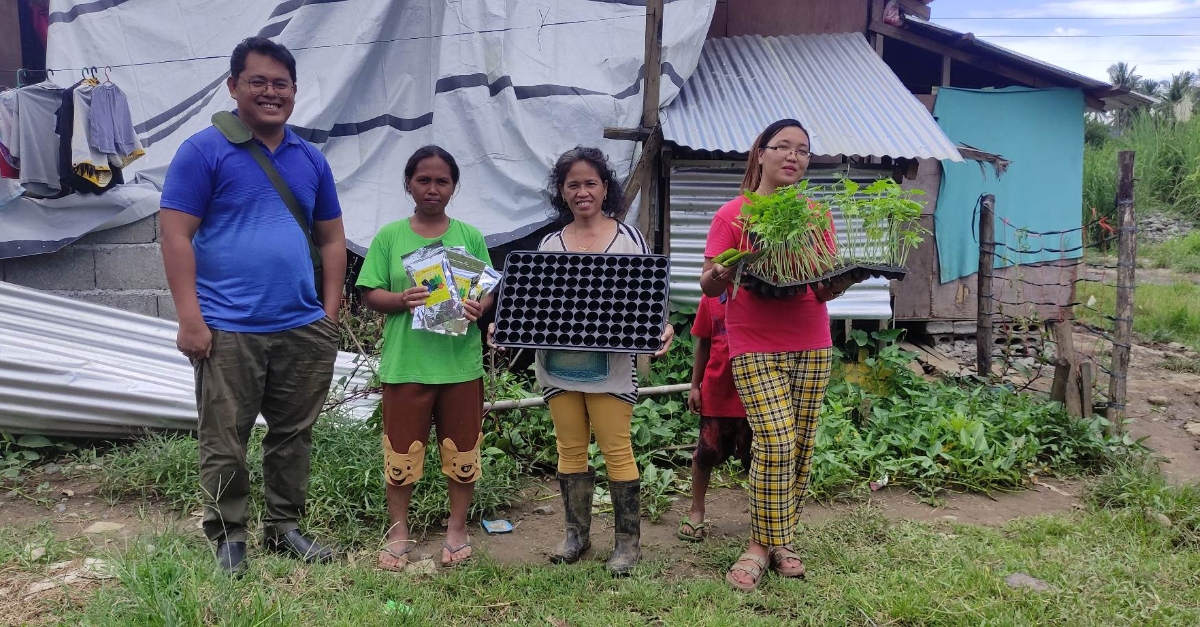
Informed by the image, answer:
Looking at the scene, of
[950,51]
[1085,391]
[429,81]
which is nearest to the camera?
[1085,391]

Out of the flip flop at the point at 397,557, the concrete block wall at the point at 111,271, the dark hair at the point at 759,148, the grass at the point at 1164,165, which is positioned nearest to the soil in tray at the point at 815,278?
the dark hair at the point at 759,148

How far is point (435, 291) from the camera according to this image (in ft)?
9.96

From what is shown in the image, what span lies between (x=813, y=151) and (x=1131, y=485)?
289 cm

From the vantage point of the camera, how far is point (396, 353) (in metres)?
3.18

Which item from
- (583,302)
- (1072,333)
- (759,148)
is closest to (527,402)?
(583,302)

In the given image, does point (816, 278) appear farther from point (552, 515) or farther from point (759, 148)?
point (552, 515)

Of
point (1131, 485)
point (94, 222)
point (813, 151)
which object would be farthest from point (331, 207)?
point (1131, 485)

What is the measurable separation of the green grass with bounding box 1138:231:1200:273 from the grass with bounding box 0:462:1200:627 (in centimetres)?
1251

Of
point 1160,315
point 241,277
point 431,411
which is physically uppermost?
point 241,277

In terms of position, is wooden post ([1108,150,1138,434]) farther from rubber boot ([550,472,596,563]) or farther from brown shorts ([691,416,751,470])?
rubber boot ([550,472,596,563])

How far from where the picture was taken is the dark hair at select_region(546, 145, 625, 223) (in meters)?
3.18

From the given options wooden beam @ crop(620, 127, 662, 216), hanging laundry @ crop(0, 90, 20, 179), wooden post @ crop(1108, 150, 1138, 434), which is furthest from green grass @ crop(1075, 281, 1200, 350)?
hanging laundry @ crop(0, 90, 20, 179)

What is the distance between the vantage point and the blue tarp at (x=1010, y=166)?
7.70m

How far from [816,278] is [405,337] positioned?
1.62m
